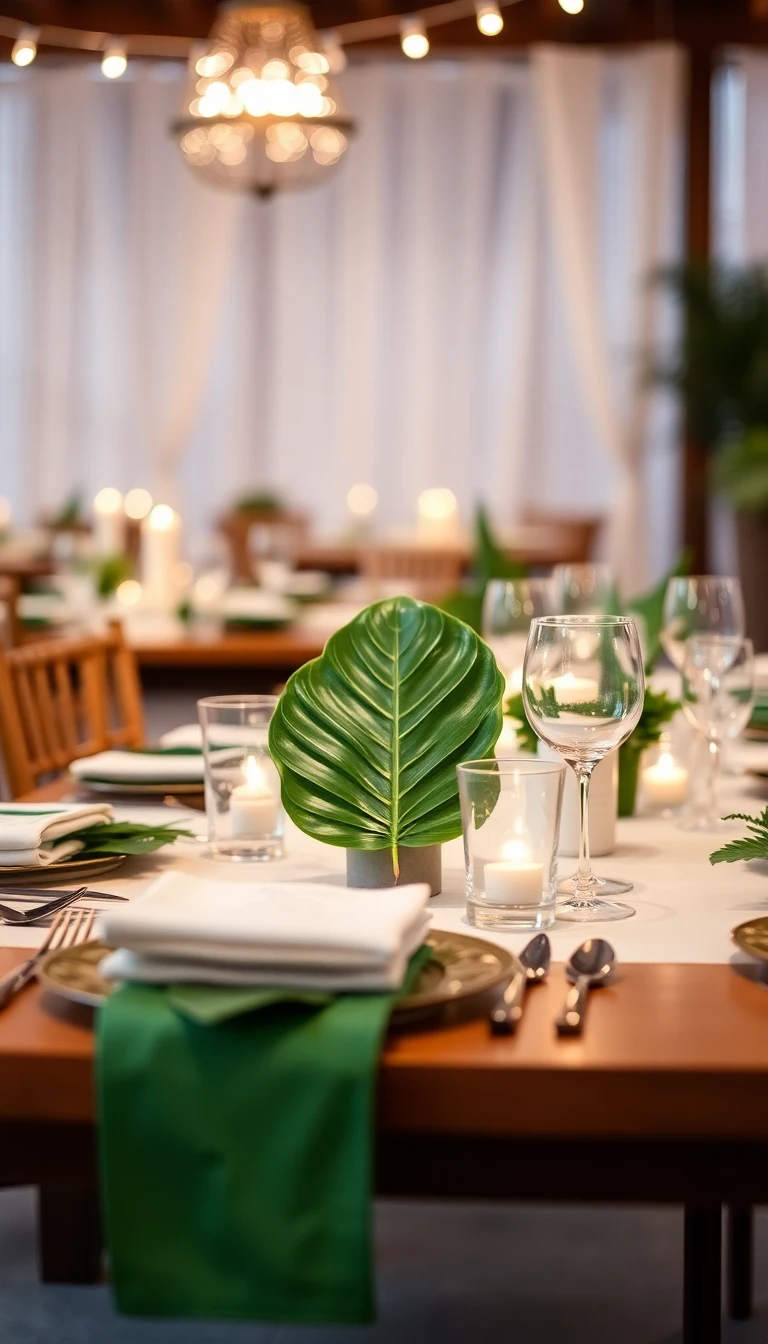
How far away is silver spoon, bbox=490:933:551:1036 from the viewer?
831mm

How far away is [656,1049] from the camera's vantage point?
805mm

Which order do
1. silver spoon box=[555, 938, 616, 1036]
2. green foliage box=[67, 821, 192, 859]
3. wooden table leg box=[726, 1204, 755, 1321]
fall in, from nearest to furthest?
silver spoon box=[555, 938, 616, 1036] < green foliage box=[67, 821, 192, 859] < wooden table leg box=[726, 1204, 755, 1321]

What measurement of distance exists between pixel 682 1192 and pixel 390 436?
8.17 m

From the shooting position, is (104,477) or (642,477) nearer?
(642,477)

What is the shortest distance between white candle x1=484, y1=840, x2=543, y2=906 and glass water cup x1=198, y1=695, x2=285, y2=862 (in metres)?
0.31

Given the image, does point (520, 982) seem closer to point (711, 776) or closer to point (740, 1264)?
point (711, 776)

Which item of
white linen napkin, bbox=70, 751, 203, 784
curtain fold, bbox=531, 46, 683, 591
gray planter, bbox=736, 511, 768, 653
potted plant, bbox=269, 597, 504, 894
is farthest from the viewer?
curtain fold, bbox=531, 46, 683, 591

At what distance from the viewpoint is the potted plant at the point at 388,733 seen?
1.15 metres

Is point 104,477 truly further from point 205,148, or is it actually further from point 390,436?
point 205,148

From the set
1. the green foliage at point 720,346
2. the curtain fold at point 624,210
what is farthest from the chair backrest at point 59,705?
the curtain fold at point 624,210

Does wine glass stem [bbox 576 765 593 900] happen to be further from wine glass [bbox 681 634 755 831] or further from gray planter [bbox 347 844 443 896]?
wine glass [bbox 681 634 755 831]

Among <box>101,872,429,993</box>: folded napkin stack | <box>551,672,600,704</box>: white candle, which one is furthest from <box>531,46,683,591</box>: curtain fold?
<box>101,872,429,993</box>: folded napkin stack

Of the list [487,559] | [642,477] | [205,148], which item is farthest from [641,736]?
[642,477]

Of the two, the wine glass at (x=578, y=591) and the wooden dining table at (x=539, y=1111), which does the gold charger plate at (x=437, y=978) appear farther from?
the wine glass at (x=578, y=591)
